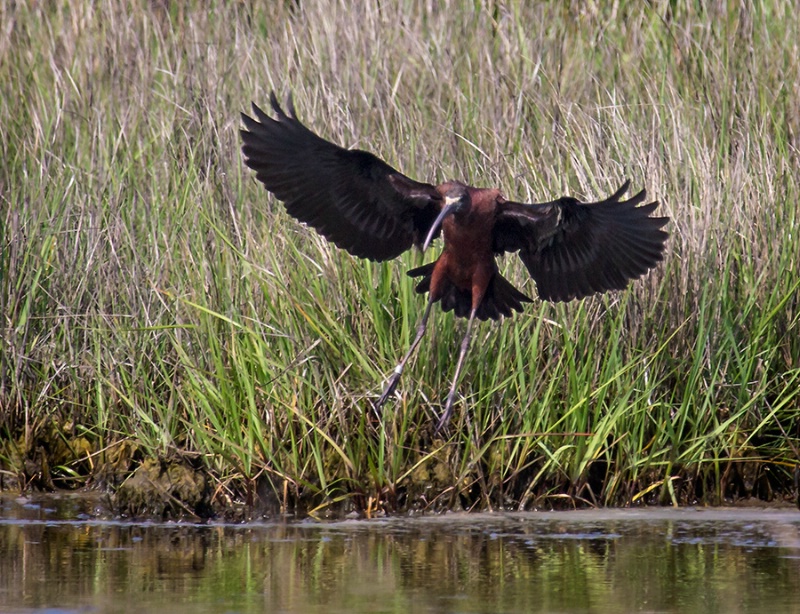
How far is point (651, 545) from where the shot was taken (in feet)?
14.1

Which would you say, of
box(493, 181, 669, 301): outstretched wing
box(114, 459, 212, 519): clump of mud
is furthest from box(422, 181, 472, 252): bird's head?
box(114, 459, 212, 519): clump of mud

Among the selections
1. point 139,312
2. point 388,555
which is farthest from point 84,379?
point 388,555

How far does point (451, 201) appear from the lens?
185 inches

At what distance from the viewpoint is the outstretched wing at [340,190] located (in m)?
4.74

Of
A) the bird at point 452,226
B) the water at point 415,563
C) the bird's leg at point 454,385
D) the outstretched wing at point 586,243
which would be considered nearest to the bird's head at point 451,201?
the bird at point 452,226

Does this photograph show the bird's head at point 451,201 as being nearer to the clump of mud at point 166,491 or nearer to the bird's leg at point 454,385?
the bird's leg at point 454,385

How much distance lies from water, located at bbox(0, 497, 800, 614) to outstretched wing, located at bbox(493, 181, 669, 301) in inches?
31.8

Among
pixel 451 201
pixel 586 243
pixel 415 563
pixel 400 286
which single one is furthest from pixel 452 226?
pixel 415 563

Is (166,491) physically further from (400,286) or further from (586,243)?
(586,243)

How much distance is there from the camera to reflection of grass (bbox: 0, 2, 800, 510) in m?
4.81

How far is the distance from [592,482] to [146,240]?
2.06 m

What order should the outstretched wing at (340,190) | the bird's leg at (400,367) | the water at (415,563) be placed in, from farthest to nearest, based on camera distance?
the outstretched wing at (340,190), the bird's leg at (400,367), the water at (415,563)

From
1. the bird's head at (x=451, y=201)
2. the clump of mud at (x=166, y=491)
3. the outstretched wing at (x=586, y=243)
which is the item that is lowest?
the clump of mud at (x=166, y=491)

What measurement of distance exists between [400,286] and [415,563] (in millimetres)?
1291
